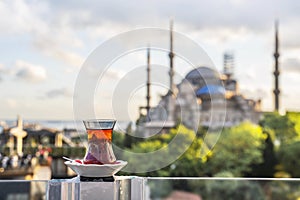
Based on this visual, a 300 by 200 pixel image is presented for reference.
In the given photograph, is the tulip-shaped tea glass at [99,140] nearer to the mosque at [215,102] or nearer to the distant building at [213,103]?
the distant building at [213,103]

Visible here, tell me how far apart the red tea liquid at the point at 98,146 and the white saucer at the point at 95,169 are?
0.9 inches

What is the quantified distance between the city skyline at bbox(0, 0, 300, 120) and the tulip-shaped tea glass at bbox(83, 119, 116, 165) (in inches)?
274

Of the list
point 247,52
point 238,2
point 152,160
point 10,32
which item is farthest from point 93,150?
point 247,52

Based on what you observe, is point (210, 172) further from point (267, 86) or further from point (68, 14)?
point (68, 14)

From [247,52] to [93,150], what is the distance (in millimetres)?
12672

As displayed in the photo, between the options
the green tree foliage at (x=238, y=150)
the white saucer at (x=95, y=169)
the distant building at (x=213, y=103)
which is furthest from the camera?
the green tree foliage at (x=238, y=150)

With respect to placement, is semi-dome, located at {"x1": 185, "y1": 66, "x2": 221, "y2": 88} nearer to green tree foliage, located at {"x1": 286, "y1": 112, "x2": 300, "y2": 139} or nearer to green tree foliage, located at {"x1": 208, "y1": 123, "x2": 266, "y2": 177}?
green tree foliage, located at {"x1": 208, "y1": 123, "x2": 266, "y2": 177}

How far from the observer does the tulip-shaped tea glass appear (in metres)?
1.20

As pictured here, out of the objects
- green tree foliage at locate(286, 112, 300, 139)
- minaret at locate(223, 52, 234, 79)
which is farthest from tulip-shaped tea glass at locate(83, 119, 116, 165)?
minaret at locate(223, 52, 234, 79)

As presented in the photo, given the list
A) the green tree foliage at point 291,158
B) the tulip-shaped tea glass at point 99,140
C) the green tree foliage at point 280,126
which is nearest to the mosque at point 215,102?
the green tree foliage at point 280,126

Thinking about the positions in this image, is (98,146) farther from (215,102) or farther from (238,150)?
(238,150)

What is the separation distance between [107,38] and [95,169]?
7872mm

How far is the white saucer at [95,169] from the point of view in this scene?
118 centimetres

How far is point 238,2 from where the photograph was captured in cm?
1083
